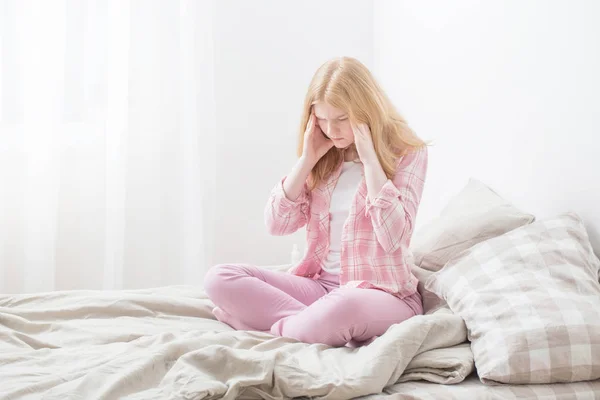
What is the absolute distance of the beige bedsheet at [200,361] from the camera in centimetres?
132

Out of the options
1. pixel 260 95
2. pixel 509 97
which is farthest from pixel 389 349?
pixel 260 95

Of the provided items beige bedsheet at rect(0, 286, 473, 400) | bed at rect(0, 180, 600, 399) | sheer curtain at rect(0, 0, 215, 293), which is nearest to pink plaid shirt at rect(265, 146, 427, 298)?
bed at rect(0, 180, 600, 399)

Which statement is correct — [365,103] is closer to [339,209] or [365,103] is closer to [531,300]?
[339,209]

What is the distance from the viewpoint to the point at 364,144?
1.84m

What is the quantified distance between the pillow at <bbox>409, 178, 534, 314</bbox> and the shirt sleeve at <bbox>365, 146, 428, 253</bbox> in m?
0.14

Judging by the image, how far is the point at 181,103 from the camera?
Result: 3123 mm

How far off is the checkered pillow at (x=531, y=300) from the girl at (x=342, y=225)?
146 millimetres

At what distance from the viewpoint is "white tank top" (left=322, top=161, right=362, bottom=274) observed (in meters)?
1.99

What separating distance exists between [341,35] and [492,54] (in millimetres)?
1244

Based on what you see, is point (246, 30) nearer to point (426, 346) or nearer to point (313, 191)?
point (313, 191)

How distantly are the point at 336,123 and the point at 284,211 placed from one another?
0.29 meters

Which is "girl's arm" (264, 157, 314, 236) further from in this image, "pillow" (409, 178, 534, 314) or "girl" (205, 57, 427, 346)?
"pillow" (409, 178, 534, 314)

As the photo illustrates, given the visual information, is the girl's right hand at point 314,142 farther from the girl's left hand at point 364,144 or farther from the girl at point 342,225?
the girl's left hand at point 364,144

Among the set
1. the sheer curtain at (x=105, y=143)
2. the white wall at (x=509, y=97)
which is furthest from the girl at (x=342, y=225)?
the sheer curtain at (x=105, y=143)
